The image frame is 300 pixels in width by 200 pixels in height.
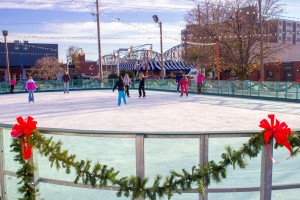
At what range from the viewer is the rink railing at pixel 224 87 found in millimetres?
17250

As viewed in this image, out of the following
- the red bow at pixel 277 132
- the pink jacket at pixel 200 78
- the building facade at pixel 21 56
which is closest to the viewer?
the red bow at pixel 277 132

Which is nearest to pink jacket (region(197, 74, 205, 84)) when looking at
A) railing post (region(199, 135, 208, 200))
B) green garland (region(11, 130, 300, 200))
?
green garland (region(11, 130, 300, 200))

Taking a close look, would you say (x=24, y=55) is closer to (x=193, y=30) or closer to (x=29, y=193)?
(x=193, y=30)

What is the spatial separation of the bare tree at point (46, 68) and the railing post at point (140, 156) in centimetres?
5085

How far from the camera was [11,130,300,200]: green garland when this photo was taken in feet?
8.27

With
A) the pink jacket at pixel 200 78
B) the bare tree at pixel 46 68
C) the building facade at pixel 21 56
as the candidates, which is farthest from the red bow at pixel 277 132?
the building facade at pixel 21 56

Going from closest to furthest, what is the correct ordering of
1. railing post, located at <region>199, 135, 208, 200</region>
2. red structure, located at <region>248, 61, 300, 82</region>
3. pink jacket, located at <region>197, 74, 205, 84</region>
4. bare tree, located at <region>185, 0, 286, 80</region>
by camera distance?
railing post, located at <region>199, 135, 208, 200</region> → pink jacket, located at <region>197, 74, 205, 84</region> → bare tree, located at <region>185, 0, 286, 80</region> → red structure, located at <region>248, 61, 300, 82</region>

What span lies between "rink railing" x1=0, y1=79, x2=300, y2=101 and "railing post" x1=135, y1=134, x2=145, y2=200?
52.1 ft

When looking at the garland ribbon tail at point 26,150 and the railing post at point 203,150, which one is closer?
the railing post at point 203,150

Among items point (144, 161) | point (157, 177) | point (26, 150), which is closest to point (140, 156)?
point (144, 161)

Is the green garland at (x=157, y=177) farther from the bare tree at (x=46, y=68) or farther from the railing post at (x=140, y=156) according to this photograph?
the bare tree at (x=46, y=68)

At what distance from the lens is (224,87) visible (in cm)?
2112

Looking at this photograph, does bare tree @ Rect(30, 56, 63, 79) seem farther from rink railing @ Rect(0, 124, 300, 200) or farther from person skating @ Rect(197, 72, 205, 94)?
rink railing @ Rect(0, 124, 300, 200)

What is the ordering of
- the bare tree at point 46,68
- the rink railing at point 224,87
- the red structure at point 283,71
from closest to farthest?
1. the rink railing at point 224,87
2. the red structure at point 283,71
3. the bare tree at point 46,68
